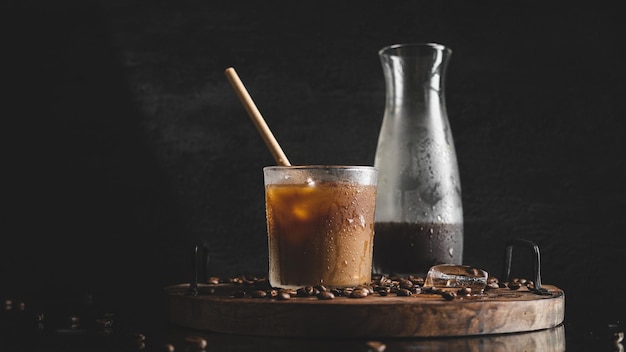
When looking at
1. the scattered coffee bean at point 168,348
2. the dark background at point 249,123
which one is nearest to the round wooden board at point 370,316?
the scattered coffee bean at point 168,348

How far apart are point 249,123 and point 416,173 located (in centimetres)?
65

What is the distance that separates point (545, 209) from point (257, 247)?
0.81 meters

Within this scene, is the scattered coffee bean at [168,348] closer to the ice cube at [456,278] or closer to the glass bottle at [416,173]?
the ice cube at [456,278]

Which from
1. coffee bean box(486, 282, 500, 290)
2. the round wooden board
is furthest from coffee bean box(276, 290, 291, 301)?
coffee bean box(486, 282, 500, 290)

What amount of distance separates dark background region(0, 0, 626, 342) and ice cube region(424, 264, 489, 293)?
0.73 metres

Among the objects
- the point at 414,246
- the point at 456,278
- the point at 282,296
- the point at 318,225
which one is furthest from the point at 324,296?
the point at 414,246

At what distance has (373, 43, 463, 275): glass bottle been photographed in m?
1.74

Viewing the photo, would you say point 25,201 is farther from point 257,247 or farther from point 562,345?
point 562,345

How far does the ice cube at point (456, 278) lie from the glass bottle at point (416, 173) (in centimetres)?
23

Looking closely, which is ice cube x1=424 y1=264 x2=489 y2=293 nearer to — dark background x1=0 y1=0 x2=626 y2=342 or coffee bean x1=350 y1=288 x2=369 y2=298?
coffee bean x1=350 y1=288 x2=369 y2=298

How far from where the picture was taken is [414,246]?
5.67ft

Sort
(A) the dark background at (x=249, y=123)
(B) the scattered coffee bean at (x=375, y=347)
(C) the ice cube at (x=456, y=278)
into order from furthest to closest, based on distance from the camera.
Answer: (A) the dark background at (x=249, y=123), (C) the ice cube at (x=456, y=278), (B) the scattered coffee bean at (x=375, y=347)

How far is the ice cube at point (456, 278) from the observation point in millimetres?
1451

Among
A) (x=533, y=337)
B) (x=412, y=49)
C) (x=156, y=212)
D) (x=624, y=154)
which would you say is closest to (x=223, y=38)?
(x=156, y=212)
